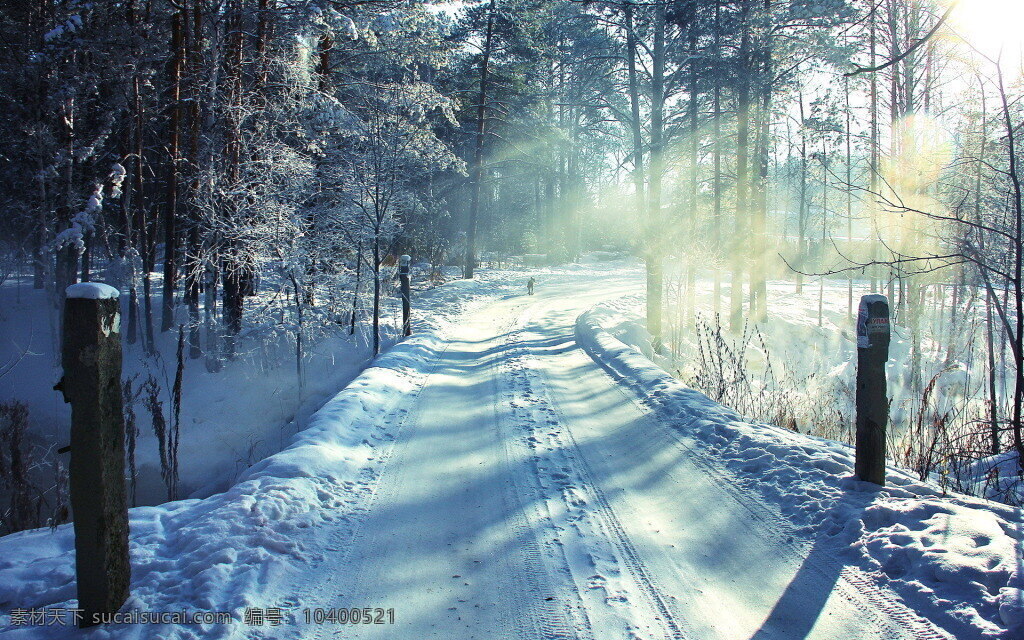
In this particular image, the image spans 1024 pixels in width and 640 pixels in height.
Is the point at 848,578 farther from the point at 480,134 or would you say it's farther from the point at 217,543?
the point at 480,134

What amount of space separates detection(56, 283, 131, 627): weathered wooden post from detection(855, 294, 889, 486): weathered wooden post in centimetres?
474

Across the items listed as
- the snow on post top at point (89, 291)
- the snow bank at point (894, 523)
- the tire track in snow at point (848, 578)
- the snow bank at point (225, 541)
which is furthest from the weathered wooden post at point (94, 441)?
the snow bank at point (894, 523)

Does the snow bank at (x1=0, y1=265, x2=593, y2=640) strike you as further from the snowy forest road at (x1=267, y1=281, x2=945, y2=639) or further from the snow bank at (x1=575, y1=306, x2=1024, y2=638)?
the snow bank at (x1=575, y1=306, x2=1024, y2=638)

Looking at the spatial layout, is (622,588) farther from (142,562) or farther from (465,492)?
(142,562)

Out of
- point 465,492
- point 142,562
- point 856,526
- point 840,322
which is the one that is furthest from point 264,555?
point 840,322

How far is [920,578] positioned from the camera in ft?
10.2

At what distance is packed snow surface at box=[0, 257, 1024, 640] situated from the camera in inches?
113

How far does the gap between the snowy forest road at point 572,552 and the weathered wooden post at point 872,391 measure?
870 mm

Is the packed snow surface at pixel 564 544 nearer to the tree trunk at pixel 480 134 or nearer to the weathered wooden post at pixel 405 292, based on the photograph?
the weathered wooden post at pixel 405 292

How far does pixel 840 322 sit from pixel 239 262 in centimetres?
2165

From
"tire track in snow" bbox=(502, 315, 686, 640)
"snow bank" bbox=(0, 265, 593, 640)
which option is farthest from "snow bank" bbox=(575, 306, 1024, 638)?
"snow bank" bbox=(0, 265, 593, 640)

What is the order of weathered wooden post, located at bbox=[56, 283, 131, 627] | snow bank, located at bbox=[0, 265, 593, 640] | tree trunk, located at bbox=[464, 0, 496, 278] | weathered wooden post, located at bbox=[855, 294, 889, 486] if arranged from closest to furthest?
weathered wooden post, located at bbox=[56, 283, 131, 627] → snow bank, located at bbox=[0, 265, 593, 640] → weathered wooden post, located at bbox=[855, 294, 889, 486] → tree trunk, located at bbox=[464, 0, 496, 278]

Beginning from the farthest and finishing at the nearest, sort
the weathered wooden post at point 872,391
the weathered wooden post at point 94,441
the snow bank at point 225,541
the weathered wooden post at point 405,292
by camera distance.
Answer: the weathered wooden post at point 405,292 < the weathered wooden post at point 872,391 < the snow bank at point 225,541 < the weathered wooden post at point 94,441

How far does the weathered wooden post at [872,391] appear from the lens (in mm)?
4152
